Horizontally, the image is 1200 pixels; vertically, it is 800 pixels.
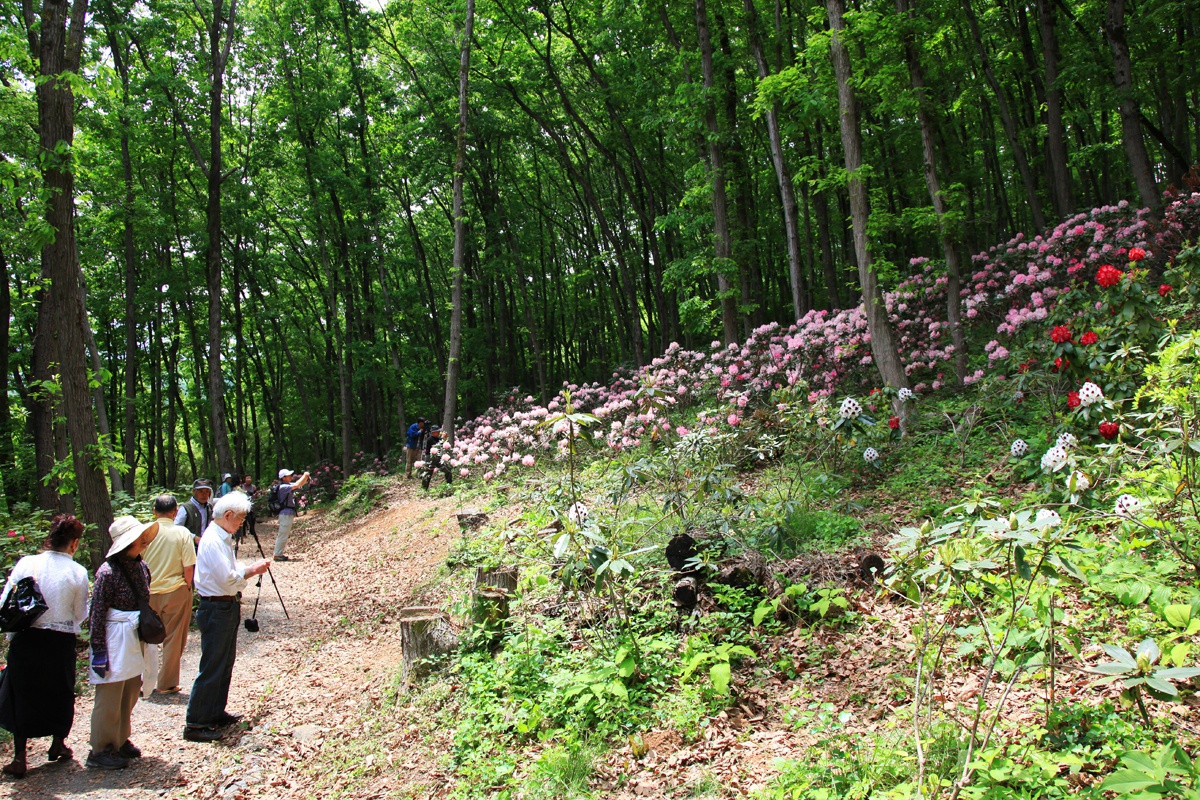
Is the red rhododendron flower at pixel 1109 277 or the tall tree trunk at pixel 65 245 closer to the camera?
the red rhododendron flower at pixel 1109 277

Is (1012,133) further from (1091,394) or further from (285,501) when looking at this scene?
(285,501)

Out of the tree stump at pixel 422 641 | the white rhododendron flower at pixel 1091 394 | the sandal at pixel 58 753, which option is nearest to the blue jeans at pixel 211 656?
the sandal at pixel 58 753

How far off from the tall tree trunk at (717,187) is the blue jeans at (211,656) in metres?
8.97

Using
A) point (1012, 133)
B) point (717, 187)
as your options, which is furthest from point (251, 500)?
point (1012, 133)

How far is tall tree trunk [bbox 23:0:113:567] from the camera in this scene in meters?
6.96

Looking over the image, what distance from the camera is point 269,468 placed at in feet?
127

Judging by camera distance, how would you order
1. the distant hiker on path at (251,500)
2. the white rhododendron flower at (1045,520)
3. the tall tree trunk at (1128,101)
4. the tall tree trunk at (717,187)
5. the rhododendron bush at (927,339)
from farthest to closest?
the tall tree trunk at (717,187) → the distant hiker on path at (251,500) → the tall tree trunk at (1128,101) → the rhododendron bush at (927,339) → the white rhododendron flower at (1045,520)

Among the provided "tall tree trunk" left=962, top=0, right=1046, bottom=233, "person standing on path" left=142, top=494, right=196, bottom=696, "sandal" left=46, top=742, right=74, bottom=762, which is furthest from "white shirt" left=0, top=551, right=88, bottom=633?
"tall tree trunk" left=962, top=0, right=1046, bottom=233

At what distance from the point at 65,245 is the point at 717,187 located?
9610mm

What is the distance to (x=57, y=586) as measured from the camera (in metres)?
4.61

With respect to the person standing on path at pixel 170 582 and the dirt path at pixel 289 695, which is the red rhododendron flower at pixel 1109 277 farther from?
the person standing on path at pixel 170 582

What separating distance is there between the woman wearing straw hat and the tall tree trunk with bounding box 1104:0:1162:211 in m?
13.9

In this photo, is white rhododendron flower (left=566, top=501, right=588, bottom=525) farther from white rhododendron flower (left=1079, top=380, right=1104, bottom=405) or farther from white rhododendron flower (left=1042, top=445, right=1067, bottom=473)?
white rhododendron flower (left=1079, top=380, right=1104, bottom=405)

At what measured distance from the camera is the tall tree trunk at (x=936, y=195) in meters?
8.95
